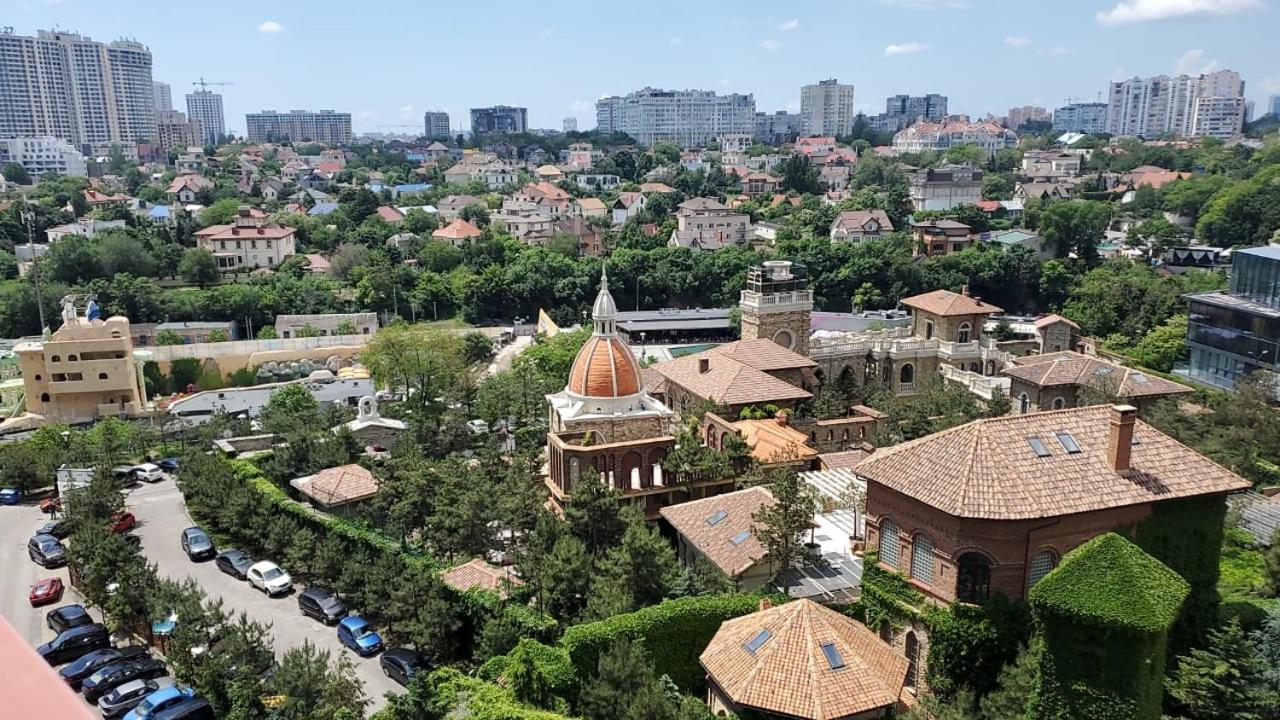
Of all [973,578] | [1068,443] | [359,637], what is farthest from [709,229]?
[973,578]

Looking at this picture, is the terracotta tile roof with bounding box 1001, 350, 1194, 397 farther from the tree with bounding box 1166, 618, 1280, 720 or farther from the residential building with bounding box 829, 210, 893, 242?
the residential building with bounding box 829, 210, 893, 242

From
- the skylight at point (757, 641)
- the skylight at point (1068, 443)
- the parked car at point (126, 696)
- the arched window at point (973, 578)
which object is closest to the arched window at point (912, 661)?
the arched window at point (973, 578)

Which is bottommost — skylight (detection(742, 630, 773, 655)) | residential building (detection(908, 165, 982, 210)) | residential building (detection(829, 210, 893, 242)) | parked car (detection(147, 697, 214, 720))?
parked car (detection(147, 697, 214, 720))

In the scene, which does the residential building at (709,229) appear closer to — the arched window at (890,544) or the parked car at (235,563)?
the parked car at (235,563)

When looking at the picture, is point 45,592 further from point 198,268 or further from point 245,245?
point 245,245

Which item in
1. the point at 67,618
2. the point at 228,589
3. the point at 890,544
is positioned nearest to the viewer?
the point at 890,544

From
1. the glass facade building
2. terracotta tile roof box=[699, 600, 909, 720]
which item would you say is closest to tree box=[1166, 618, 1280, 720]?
terracotta tile roof box=[699, 600, 909, 720]
